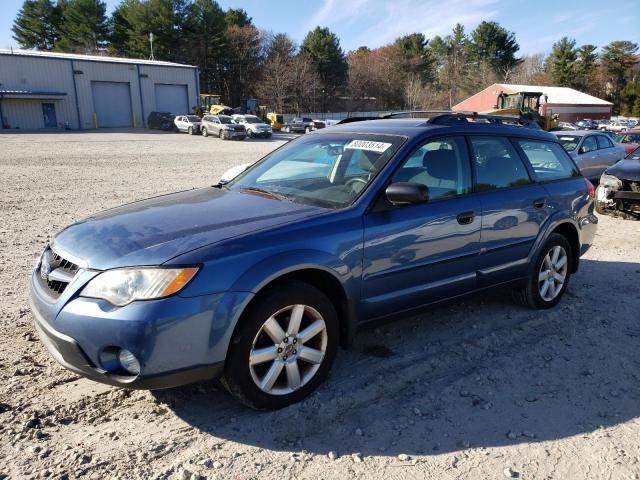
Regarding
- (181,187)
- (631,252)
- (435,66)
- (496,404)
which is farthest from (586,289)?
(435,66)

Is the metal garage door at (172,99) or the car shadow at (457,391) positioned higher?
the metal garage door at (172,99)

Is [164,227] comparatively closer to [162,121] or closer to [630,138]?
[630,138]

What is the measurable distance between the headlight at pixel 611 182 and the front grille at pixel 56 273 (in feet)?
31.3

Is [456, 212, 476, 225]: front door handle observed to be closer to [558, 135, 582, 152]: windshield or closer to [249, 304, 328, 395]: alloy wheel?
[249, 304, 328, 395]: alloy wheel

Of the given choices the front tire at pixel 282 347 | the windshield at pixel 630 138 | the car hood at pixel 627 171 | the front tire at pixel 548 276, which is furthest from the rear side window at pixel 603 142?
the front tire at pixel 282 347

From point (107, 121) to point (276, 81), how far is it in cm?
2598

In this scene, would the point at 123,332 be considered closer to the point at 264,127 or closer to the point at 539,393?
the point at 539,393

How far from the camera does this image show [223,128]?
35031 mm

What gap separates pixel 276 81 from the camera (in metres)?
66.5

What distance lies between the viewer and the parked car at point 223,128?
3475 centimetres

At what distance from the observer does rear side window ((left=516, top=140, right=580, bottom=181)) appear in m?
4.75

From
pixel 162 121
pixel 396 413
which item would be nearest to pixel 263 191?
pixel 396 413

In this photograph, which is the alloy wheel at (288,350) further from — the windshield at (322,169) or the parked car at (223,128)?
the parked car at (223,128)

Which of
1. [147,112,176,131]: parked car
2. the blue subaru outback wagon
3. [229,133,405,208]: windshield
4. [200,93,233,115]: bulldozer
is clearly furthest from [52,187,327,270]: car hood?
[200,93,233,115]: bulldozer
